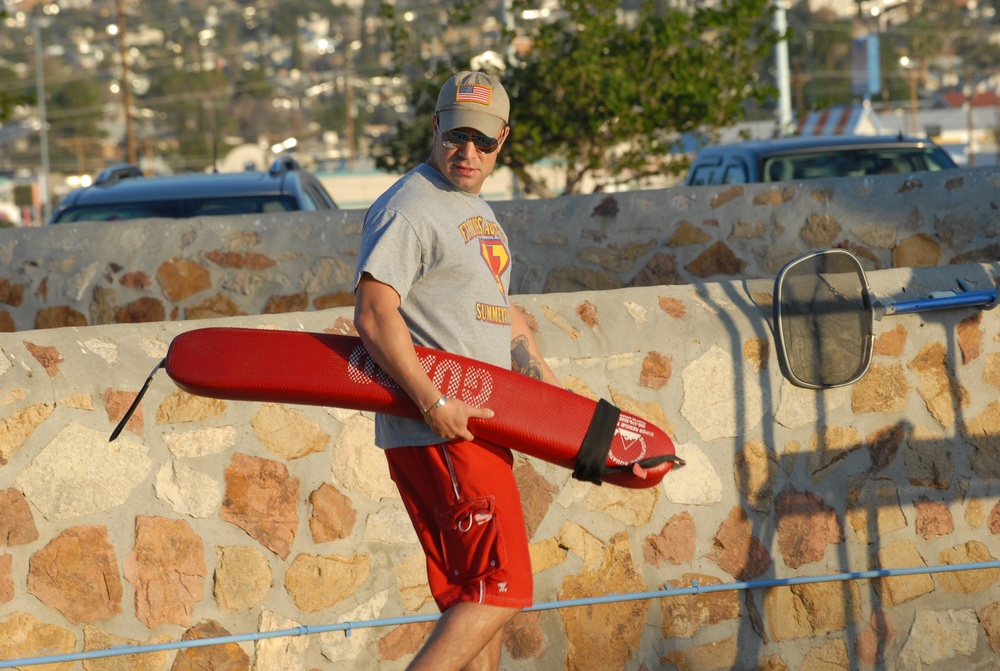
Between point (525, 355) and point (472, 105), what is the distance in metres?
0.76

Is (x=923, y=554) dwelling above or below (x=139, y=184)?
below

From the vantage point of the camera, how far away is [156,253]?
22.8 feet

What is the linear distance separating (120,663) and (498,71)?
12.0 m

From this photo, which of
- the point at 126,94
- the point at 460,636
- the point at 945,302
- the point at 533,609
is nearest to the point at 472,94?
the point at 460,636

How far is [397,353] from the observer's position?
9.87 ft

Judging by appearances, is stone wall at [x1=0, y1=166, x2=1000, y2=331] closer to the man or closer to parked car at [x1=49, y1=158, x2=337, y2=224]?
parked car at [x1=49, y1=158, x2=337, y2=224]

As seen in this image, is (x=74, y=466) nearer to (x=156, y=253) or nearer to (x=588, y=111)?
(x=156, y=253)

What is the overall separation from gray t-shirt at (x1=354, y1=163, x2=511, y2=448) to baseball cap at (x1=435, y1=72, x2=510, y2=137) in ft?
0.47

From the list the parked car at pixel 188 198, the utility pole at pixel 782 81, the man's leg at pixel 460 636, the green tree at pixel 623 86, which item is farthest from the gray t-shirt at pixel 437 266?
Result: the utility pole at pixel 782 81

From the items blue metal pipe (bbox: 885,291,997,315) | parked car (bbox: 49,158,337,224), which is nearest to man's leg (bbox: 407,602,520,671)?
blue metal pipe (bbox: 885,291,997,315)

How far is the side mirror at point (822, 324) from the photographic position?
441cm

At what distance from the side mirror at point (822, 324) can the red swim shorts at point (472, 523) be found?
152 centimetres

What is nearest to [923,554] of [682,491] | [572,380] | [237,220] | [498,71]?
[682,491]

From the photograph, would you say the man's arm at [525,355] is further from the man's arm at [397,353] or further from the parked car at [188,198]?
the parked car at [188,198]
